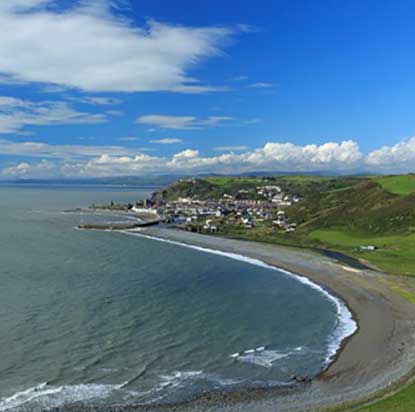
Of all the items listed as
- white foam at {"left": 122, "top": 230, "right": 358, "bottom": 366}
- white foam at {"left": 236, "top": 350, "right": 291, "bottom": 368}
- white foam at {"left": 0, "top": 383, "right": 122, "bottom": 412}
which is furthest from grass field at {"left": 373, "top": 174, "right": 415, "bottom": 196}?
white foam at {"left": 0, "top": 383, "right": 122, "bottom": 412}

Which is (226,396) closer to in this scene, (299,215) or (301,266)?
(301,266)

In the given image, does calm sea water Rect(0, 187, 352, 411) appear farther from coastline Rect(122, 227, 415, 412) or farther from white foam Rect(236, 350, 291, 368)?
coastline Rect(122, 227, 415, 412)

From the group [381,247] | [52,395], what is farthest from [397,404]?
[381,247]

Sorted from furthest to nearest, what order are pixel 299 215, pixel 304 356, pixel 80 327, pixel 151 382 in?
pixel 299 215, pixel 80 327, pixel 304 356, pixel 151 382

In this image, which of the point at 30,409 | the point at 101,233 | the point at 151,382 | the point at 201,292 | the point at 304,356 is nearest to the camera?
the point at 30,409

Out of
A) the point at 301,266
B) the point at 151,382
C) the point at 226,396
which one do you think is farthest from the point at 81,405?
the point at 301,266

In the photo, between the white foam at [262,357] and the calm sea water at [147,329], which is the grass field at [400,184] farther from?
the white foam at [262,357]
